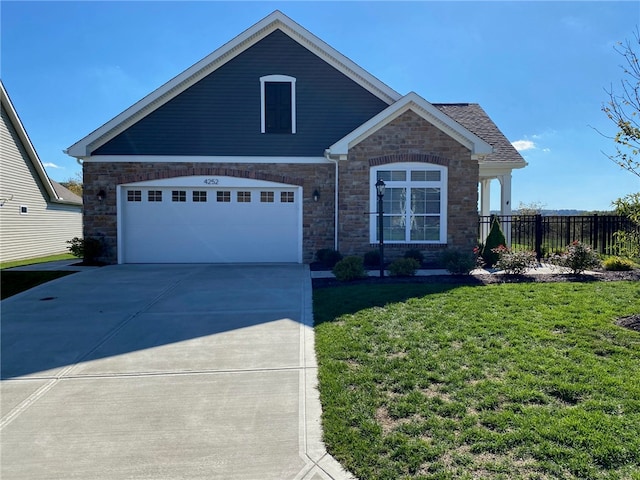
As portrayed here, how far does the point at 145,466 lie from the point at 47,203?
864 inches

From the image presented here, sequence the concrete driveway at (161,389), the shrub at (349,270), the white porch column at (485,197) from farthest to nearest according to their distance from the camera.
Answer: the white porch column at (485,197), the shrub at (349,270), the concrete driveway at (161,389)

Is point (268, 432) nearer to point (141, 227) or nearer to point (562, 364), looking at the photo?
point (562, 364)

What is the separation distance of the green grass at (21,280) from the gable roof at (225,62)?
423cm

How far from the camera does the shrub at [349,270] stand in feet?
31.7

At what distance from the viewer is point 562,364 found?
4.42 meters

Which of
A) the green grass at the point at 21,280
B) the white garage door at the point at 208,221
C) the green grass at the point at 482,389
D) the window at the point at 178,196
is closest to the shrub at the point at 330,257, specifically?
the white garage door at the point at 208,221

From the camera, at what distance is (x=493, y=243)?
11.8 meters

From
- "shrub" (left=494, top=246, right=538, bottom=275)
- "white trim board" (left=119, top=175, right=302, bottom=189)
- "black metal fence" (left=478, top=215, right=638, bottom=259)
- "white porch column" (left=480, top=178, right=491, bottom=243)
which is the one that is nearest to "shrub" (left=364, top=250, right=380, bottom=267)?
"shrub" (left=494, top=246, right=538, bottom=275)

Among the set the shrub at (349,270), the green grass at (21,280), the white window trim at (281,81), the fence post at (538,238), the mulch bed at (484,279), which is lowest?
the green grass at (21,280)

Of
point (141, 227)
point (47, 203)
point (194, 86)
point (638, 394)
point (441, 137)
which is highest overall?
point (194, 86)

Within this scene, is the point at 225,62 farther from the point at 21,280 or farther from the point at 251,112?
the point at 21,280

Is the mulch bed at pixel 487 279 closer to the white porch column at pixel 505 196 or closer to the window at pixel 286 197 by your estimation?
the window at pixel 286 197

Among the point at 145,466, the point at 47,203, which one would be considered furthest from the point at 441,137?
the point at 47,203

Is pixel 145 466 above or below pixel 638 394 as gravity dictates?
below
